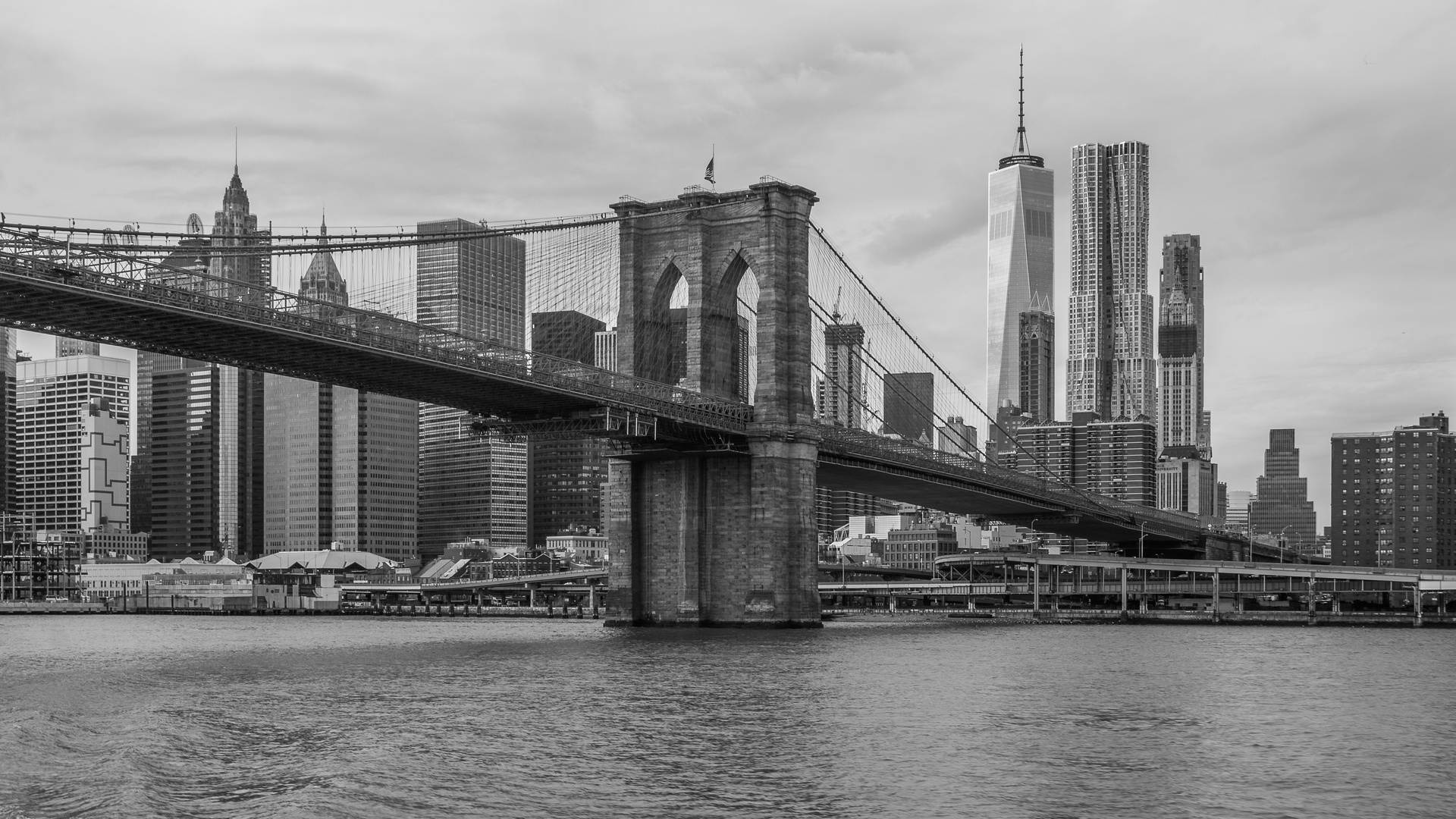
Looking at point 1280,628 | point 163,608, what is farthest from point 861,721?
point 163,608

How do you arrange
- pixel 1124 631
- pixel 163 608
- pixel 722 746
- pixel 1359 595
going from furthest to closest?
1. pixel 163 608
2. pixel 1359 595
3. pixel 1124 631
4. pixel 722 746

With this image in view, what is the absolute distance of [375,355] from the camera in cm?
5919

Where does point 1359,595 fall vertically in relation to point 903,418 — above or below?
below

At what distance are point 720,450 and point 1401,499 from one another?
460ft

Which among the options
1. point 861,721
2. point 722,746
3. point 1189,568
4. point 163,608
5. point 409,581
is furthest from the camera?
point 409,581

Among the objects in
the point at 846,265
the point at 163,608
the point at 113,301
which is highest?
the point at 846,265

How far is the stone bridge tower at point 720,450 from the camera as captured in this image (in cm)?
7819

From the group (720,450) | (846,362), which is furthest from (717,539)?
(846,362)

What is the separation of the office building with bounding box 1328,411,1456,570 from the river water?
442 feet

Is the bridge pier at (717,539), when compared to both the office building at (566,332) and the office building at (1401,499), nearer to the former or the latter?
the office building at (566,332)

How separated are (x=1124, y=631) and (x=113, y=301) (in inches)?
2241

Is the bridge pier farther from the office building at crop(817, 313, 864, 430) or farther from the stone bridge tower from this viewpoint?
the office building at crop(817, 313, 864, 430)

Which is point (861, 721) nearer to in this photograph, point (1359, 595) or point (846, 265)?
point (846, 265)

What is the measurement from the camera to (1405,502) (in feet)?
637
